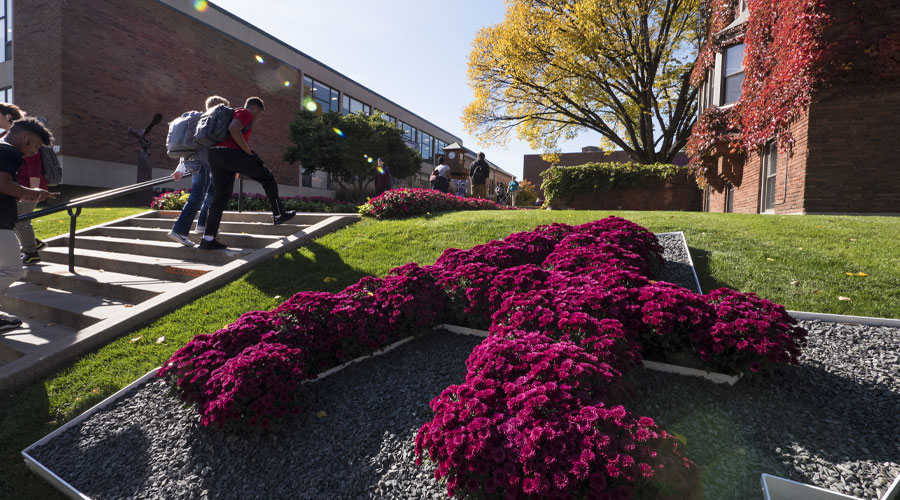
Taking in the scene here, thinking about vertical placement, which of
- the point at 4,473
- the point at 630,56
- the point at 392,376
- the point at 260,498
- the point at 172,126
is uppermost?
the point at 630,56

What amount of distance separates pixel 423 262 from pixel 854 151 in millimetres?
9637

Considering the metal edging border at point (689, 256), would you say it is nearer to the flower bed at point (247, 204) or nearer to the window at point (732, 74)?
the flower bed at point (247, 204)

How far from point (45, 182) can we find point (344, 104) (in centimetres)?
3119

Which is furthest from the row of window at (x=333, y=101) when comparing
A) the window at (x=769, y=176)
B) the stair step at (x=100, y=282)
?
the stair step at (x=100, y=282)

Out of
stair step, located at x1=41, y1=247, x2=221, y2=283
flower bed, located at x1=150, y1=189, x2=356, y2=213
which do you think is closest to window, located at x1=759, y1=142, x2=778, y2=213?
flower bed, located at x1=150, y1=189, x2=356, y2=213

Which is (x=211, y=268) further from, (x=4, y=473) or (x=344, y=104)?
(x=344, y=104)

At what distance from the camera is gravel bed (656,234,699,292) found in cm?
433

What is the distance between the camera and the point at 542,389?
6.47ft

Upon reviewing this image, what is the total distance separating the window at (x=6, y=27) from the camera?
19.3 m

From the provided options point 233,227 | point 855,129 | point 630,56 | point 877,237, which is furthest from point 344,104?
point 877,237

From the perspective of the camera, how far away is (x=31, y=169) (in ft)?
15.9

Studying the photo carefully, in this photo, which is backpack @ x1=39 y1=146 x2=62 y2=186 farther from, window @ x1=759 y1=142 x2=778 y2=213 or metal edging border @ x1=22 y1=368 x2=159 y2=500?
window @ x1=759 y1=142 x2=778 y2=213

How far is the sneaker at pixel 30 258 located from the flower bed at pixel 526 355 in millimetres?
5026

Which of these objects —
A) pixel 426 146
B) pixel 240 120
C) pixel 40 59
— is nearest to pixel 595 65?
pixel 240 120
